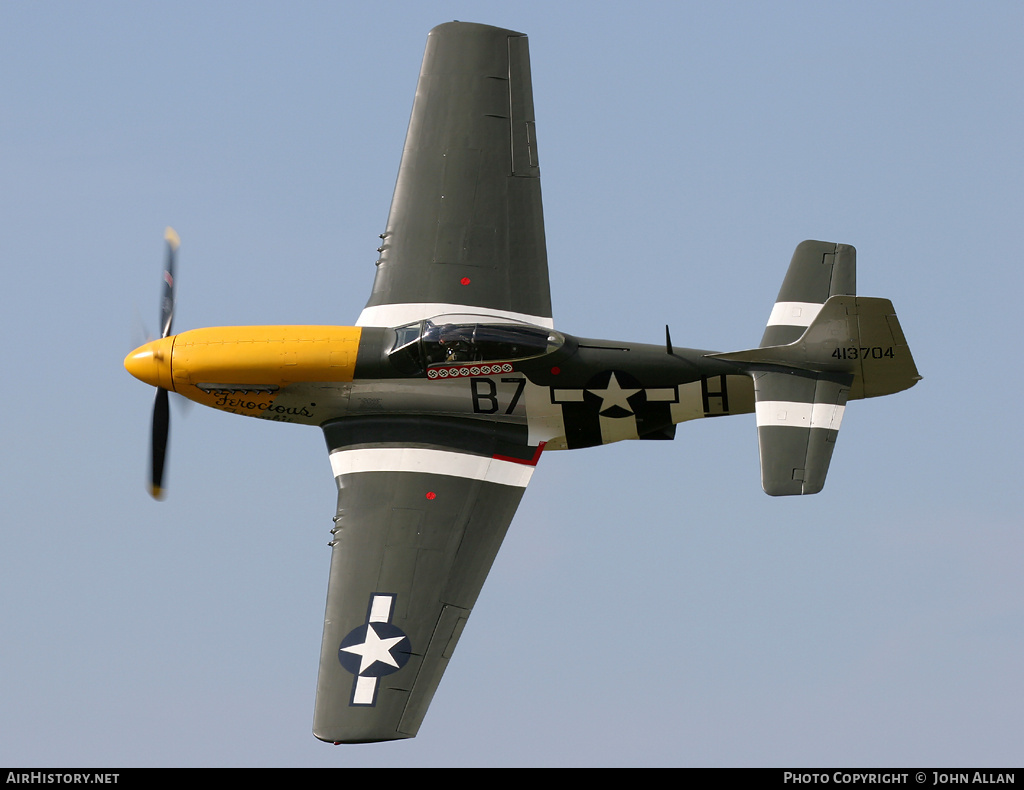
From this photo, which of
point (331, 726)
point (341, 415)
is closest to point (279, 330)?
point (341, 415)

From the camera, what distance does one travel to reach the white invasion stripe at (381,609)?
1712 centimetres

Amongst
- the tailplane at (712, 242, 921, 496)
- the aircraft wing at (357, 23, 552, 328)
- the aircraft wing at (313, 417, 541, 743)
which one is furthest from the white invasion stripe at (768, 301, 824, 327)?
the aircraft wing at (313, 417, 541, 743)

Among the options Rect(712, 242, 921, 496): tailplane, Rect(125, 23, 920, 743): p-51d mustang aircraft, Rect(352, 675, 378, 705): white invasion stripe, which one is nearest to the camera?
Rect(352, 675, 378, 705): white invasion stripe

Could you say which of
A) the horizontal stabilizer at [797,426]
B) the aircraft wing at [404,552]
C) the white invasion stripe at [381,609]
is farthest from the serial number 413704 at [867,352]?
the white invasion stripe at [381,609]

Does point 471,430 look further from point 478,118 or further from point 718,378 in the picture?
point 478,118

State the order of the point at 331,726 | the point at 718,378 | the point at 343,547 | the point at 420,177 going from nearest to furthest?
the point at 331,726 < the point at 343,547 < the point at 718,378 < the point at 420,177

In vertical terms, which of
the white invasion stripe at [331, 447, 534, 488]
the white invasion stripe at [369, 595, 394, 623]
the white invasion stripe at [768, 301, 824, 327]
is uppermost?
the white invasion stripe at [768, 301, 824, 327]

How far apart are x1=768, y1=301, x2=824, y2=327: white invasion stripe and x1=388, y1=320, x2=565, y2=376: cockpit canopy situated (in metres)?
2.90

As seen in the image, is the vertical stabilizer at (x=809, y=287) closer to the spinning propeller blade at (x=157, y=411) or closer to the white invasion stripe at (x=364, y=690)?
the white invasion stripe at (x=364, y=690)

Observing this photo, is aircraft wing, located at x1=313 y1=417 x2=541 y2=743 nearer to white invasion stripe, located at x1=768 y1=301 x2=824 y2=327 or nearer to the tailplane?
the tailplane

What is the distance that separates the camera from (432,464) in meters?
18.7

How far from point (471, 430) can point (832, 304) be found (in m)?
4.78

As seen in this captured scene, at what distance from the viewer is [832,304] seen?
61.2 ft

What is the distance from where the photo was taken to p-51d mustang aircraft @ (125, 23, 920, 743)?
18094mm
